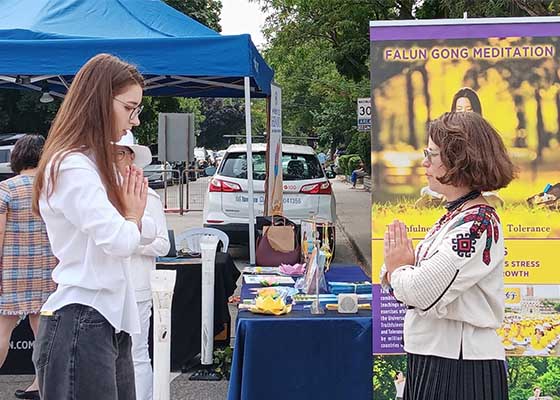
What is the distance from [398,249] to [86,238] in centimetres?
105

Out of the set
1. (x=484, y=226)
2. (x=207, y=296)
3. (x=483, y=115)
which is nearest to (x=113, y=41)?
(x=207, y=296)

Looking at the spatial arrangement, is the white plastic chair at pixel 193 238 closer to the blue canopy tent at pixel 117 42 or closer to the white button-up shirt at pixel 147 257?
the blue canopy tent at pixel 117 42

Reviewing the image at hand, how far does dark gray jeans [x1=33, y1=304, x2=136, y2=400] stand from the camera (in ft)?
6.81

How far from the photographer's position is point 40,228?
4.36 meters

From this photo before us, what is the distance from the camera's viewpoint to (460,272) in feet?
7.34

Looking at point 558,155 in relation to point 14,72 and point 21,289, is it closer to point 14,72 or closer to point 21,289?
point 21,289

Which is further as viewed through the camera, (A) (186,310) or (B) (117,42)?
(B) (117,42)

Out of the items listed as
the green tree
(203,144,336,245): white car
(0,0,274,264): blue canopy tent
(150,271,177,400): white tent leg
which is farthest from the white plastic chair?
the green tree

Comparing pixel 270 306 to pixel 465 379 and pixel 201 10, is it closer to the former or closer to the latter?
pixel 465 379

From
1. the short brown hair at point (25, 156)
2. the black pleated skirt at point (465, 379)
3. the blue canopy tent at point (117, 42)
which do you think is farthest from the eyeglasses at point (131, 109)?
the blue canopy tent at point (117, 42)

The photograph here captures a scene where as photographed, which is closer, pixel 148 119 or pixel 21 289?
pixel 21 289

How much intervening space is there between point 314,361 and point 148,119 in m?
25.3

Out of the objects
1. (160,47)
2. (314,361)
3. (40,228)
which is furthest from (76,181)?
(160,47)

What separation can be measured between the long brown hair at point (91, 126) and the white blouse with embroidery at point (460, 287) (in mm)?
1022
